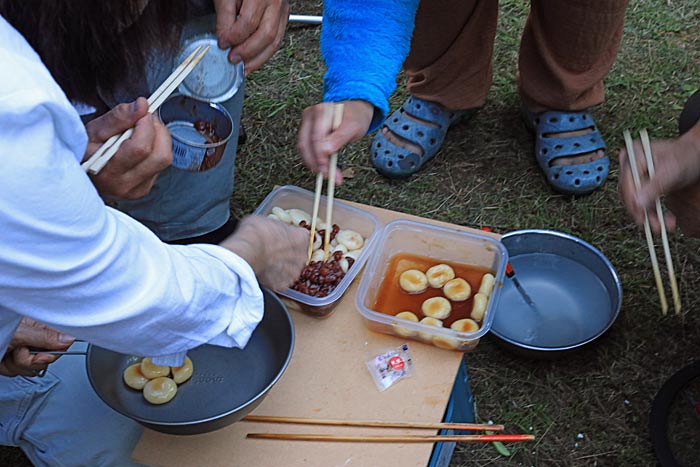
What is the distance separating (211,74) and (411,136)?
88cm

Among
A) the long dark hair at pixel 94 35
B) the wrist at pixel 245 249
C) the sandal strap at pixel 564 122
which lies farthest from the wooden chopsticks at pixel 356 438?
the sandal strap at pixel 564 122

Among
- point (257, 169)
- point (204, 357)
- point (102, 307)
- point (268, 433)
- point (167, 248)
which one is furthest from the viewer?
point (257, 169)

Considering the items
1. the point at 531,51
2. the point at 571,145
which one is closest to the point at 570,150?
the point at 571,145

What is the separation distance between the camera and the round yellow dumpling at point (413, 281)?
1.59 metres

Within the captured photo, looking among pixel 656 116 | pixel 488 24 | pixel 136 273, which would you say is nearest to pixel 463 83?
pixel 488 24

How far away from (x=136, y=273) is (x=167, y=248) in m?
0.10

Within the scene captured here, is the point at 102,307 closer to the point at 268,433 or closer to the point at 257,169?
the point at 268,433

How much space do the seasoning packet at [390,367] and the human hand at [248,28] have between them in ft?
2.45

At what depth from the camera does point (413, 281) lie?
1595 mm

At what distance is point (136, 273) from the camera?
83cm

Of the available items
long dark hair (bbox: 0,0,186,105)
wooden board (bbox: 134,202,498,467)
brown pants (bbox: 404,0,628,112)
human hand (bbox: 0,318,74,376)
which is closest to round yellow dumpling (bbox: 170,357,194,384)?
wooden board (bbox: 134,202,498,467)

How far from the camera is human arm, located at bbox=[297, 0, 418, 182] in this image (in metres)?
1.45

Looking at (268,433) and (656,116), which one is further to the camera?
(656,116)

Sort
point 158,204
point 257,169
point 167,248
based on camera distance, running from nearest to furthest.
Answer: point 167,248
point 158,204
point 257,169
